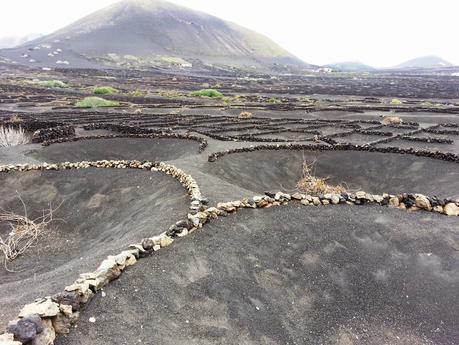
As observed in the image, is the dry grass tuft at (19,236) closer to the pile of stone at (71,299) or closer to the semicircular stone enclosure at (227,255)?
the semicircular stone enclosure at (227,255)

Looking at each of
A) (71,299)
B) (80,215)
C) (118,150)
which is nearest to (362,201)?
(71,299)

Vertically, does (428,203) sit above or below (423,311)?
above

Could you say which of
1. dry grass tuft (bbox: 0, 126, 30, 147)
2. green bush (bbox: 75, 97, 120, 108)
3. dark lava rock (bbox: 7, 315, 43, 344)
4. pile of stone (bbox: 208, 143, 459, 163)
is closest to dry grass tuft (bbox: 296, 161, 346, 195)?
pile of stone (bbox: 208, 143, 459, 163)

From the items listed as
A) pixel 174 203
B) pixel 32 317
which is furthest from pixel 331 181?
pixel 32 317

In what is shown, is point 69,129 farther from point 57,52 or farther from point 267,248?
point 57,52

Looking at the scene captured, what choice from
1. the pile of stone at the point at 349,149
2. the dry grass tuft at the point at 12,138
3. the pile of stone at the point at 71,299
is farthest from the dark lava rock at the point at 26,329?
the dry grass tuft at the point at 12,138

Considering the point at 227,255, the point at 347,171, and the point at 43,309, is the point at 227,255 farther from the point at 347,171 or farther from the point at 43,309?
the point at 347,171
